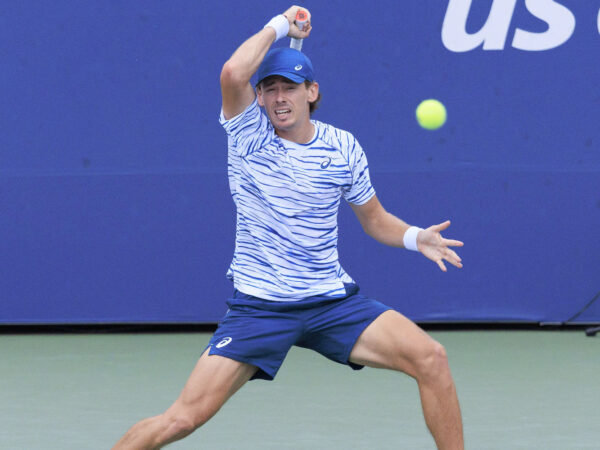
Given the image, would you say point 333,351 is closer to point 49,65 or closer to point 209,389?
point 209,389

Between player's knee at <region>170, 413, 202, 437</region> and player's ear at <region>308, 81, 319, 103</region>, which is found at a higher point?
player's ear at <region>308, 81, 319, 103</region>

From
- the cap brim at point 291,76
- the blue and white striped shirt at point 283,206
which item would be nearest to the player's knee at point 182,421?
the blue and white striped shirt at point 283,206

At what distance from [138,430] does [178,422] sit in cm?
12

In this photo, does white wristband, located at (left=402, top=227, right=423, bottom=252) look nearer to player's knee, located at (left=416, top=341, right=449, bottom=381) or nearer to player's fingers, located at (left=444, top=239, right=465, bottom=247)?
player's fingers, located at (left=444, top=239, right=465, bottom=247)

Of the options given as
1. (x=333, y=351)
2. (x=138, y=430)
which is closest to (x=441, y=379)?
(x=333, y=351)

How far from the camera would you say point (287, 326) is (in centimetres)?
329

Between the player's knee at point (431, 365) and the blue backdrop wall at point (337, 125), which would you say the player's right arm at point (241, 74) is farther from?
the blue backdrop wall at point (337, 125)

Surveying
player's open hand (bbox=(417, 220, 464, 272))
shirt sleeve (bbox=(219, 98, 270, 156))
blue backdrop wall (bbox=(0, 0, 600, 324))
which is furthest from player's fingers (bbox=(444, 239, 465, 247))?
blue backdrop wall (bbox=(0, 0, 600, 324))

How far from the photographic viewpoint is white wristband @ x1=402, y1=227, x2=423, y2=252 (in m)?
3.47

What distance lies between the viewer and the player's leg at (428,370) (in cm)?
321

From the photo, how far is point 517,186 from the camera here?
21.2 feet

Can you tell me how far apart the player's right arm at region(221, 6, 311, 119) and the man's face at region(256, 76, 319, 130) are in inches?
4.8

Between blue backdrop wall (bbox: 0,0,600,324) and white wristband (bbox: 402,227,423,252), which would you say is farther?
blue backdrop wall (bbox: 0,0,600,324)

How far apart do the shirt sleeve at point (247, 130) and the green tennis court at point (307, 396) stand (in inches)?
47.4
